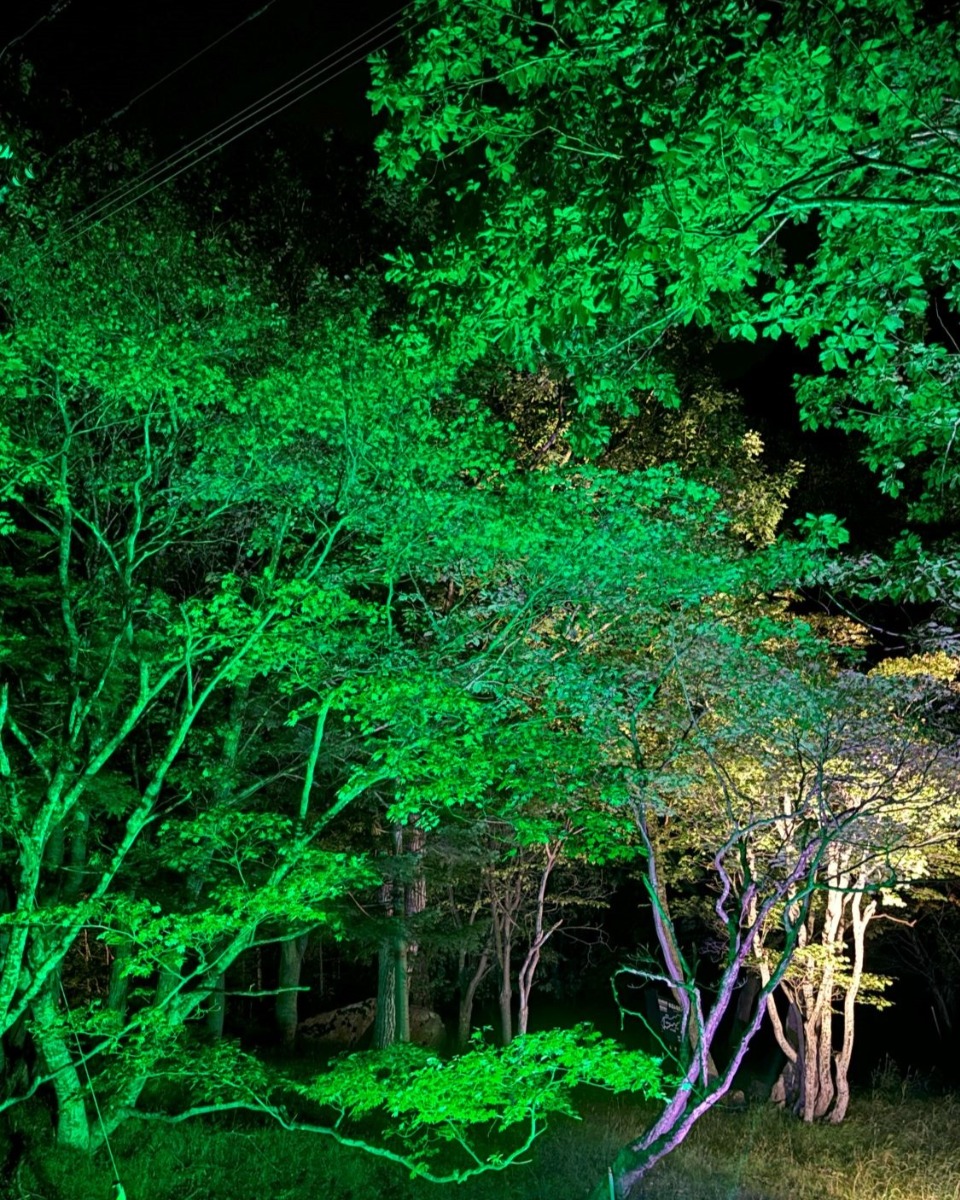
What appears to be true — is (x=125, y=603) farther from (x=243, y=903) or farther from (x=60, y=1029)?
(x=60, y=1029)

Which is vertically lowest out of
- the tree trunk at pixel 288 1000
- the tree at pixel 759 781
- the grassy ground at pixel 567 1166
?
the grassy ground at pixel 567 1166

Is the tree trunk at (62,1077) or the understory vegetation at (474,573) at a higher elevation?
the understory vegetation at (474,573)

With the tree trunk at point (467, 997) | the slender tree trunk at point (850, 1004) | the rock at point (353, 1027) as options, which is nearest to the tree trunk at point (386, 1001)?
the rock at point (353, 1027)

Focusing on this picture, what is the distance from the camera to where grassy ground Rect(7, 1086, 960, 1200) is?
9211mm

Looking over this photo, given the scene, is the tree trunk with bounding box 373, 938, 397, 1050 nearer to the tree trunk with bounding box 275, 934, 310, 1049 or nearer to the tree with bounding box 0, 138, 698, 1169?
the tree trunk with bounding box 275, 934, 310, 1049

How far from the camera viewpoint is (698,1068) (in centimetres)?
845

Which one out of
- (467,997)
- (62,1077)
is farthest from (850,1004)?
(62,1077)

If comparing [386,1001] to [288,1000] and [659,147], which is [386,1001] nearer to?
[288,1000]

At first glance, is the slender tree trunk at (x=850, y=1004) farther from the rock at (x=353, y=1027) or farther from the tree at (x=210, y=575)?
the tree at (x=210, y=575)

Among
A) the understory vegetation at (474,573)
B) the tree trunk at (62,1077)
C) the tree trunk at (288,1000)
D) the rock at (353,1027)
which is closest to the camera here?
the understory vegetation at (474,573)

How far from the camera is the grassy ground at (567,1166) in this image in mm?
9211

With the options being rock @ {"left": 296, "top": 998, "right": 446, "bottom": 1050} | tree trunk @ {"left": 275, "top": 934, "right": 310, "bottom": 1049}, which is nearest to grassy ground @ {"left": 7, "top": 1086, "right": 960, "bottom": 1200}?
rock @ {"left": 296, "top": 998, "right": 446, "bottom": 1050}

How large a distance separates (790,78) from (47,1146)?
1109 centimetres

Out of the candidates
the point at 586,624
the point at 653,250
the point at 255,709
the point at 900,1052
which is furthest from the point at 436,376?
the point at 900,1052
